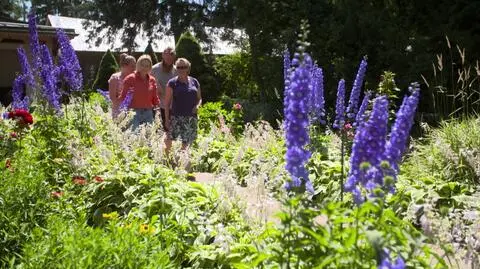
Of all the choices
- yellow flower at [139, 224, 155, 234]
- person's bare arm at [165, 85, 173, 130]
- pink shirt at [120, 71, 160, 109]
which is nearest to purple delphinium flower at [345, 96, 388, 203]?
yellow flower at [139, 224, 155, 234]

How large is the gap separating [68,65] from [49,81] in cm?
46

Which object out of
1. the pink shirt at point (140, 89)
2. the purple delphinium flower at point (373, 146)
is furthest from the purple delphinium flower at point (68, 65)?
the purple delphinium flower at point (373, 146)

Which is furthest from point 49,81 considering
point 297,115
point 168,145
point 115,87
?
point 297,115

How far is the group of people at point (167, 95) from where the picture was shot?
23.6 feet

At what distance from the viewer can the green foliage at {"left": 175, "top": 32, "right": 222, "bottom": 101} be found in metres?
18.4

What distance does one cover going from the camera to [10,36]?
15250 millimetres

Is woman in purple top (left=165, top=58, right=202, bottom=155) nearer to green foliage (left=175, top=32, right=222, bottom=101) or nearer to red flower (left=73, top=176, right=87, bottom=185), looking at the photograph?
red flower (left=73, top=176, right=87, bottom=185)

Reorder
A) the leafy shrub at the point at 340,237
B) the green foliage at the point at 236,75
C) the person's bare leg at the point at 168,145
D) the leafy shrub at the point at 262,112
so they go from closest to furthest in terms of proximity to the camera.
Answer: the leafy shrub at the point at 340,237 < the person's bare leg at the point at 168,145 < the leafy shrub at the point at 262,112 < the green foliage at the point at 236,75

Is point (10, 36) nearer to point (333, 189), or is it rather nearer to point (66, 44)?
point (66, 44)

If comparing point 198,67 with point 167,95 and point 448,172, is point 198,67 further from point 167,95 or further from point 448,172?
point 448,172

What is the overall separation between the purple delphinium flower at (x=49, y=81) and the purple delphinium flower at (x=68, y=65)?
0.15 metres

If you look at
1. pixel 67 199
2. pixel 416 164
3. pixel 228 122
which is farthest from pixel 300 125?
pixel 228 122

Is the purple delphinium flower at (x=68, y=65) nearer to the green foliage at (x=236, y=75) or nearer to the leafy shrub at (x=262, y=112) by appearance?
the leafy shrub at (x=262, y=112)

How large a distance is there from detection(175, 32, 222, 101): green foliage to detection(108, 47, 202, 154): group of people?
10.5 meters
